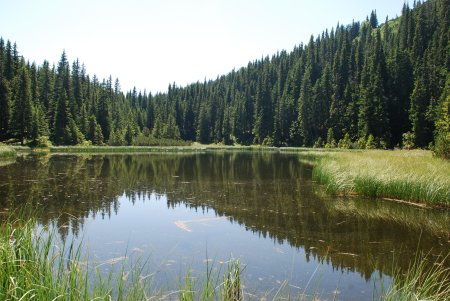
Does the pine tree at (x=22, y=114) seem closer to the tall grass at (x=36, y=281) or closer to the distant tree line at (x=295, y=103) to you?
the distant tree line at (x=295, y=103)

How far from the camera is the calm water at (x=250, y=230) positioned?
781cm

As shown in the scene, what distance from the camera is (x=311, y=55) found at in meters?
120

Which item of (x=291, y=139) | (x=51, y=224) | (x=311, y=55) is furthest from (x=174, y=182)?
(x=311, y=55)

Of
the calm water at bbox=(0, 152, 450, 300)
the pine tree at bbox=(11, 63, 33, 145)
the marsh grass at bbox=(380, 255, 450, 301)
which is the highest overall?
the pine tree at bbox=(11, 63, 33, 145)

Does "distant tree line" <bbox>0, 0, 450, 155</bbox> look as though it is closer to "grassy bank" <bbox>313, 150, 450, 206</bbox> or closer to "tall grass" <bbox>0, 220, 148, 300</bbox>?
"grassy bank" <bbox>313, 150, 450, 206</bbox>

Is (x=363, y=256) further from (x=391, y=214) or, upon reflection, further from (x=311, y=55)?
(x=311, y=55)

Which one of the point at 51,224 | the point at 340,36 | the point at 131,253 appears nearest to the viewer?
the point at 131,253

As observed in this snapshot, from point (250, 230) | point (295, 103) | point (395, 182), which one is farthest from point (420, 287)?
point (295, 103)

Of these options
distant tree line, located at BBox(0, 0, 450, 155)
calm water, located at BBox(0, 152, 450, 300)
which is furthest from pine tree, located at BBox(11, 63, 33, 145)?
calm water, located at BBox(0, 152, 450, 300)

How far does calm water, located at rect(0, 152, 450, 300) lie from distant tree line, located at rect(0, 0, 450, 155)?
32.7 m

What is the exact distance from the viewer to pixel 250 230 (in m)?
11.6

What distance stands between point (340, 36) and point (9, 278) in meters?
147

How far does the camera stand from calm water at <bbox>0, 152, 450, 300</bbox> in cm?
781

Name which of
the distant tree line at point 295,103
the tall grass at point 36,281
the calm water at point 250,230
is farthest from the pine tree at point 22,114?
the tall grass at point 36,281
